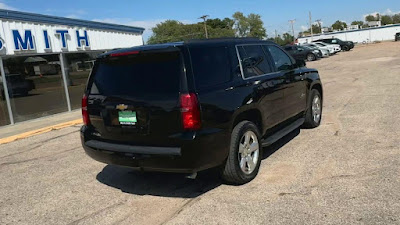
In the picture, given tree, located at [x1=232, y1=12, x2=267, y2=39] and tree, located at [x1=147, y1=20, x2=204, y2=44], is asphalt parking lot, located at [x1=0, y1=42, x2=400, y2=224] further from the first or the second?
tree, located at [x1=232, y1=12, x2=267, y2=39]

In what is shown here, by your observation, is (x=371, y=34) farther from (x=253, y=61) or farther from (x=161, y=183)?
(x=161, y=183)

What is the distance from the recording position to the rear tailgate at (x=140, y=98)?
13.0 ft

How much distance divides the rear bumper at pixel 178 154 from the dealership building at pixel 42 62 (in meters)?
8.42

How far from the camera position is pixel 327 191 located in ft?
13.7

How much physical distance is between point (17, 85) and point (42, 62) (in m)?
1.28

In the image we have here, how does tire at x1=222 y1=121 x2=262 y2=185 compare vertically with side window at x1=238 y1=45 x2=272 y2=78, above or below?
below

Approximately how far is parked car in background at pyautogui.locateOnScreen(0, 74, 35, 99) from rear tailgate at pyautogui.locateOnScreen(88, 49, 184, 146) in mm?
8052

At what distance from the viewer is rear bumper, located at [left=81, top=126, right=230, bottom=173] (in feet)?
12.8

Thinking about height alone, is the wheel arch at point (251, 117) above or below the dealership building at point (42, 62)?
below

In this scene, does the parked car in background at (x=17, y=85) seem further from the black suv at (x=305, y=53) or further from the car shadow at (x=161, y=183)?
the black suv at (x=305, y=53)

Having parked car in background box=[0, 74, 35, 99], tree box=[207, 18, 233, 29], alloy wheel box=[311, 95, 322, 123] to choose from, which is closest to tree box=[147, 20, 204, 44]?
tree box=[207, 18, 233, 29]

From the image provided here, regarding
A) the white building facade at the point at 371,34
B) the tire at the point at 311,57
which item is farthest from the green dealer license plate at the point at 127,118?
the white building facade at the point at 371,34

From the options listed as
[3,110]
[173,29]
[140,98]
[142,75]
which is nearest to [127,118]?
[140,98]

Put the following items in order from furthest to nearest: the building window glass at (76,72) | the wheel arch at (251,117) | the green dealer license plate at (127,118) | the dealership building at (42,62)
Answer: the building window glass at (76,72) → the dealership building at (42,62) → the wheel arch at (251,117) → the green dealer license plate at (127,118)
